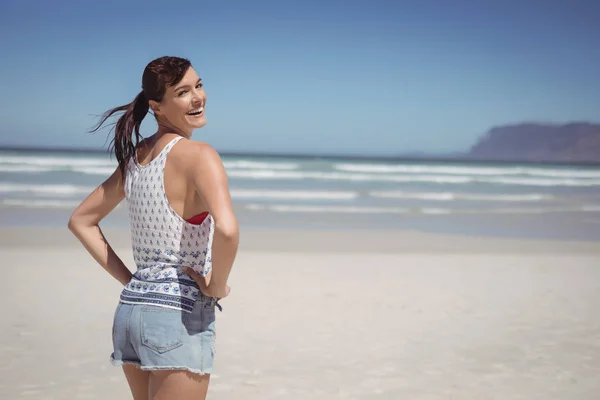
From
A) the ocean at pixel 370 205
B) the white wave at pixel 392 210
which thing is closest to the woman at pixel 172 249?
the ocean at pixel 370 205

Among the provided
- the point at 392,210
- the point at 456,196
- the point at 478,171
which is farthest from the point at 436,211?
the point at 478,171

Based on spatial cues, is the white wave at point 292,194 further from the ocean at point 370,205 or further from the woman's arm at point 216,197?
the woman's arm at point 216,197

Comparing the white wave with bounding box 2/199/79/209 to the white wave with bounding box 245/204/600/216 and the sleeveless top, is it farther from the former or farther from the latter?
the sleeveless top

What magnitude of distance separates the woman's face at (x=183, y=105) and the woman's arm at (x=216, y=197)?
19cm

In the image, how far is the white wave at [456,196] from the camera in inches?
787

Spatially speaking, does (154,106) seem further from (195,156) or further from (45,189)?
(45,189)

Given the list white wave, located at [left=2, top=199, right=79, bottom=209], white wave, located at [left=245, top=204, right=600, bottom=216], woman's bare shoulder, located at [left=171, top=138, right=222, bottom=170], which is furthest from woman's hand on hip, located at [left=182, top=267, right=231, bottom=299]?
white wave, located at [left=2, top=199, right=79, bottom=209]

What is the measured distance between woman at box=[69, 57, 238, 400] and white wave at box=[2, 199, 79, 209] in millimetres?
13121

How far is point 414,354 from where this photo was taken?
477 cm

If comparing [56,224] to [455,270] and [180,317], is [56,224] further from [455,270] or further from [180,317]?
[180,317]

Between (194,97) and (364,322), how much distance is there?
3882mm

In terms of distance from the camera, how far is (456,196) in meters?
20.9

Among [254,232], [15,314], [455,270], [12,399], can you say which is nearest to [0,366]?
[12,399]

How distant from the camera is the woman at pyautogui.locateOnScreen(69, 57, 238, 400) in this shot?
6.26 feet
